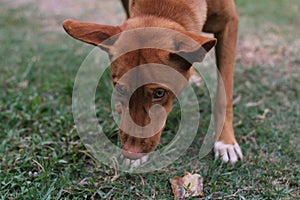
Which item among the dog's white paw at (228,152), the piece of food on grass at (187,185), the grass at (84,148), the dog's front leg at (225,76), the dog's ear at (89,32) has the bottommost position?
the grass at (84,148)

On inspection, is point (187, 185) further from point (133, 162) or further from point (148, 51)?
point (148, 51)

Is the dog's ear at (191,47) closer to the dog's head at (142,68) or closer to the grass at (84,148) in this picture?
the dog's head at (142,68)

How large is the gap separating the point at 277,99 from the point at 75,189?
8.91 feet

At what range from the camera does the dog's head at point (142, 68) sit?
110 inches

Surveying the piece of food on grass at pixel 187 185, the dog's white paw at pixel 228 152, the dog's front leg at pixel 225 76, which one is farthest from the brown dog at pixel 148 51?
the piece of food on grass at pixel 187 185

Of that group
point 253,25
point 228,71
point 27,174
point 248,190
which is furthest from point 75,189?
point 253,25

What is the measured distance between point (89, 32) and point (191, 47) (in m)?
0.78

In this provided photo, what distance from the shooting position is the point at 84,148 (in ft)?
11.9

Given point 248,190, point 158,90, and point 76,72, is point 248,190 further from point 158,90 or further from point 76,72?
point 76,72

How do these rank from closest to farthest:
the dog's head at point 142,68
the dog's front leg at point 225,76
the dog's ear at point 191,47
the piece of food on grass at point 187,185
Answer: the dog's ear at point 191,47
the dog's head at point 142,68
the piece of food on grass at point 187,185
the dog's front leg at point 225,76

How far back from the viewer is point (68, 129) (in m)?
3.94

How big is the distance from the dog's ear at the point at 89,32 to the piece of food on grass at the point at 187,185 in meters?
1.24

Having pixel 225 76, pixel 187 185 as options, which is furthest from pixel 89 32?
pixel 225 76

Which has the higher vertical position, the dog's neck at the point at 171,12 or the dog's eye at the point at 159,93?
the dog's neck at the point at 171,12
